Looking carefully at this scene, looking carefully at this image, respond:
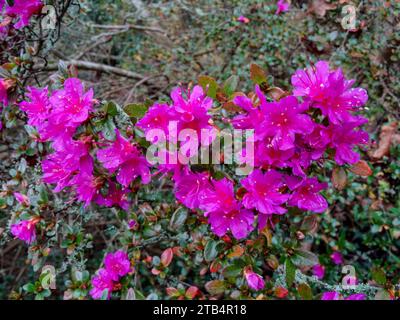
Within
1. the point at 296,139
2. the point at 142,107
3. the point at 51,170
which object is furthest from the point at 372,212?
the point at 51,170

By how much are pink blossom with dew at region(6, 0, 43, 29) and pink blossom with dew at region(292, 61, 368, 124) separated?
98cm

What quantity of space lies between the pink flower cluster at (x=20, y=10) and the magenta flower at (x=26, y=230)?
2.31ft

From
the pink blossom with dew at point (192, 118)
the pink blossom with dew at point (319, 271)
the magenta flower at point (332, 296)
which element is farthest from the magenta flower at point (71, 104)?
the pink blossom with dew at point (319, 271)

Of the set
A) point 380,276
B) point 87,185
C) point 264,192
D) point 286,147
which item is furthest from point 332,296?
point 87,185

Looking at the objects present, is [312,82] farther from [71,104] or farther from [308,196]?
[71,104]

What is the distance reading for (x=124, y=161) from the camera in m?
1.14

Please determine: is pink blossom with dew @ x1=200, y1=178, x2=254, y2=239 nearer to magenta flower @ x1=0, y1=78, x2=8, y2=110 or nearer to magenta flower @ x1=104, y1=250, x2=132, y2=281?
→ magenta flower @ x1=104, y1=250, x2=132, y2=281

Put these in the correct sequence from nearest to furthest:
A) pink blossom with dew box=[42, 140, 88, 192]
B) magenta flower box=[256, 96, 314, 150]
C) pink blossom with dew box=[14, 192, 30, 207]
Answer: magenta flower box=[256, 96, 314, 150]
pink blossom with dew box=[42, 140, 88, 192]
pink blossom with dew box=[14, 192, 30, 207]

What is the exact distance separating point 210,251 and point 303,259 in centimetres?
31

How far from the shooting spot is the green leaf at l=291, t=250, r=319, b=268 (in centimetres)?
129

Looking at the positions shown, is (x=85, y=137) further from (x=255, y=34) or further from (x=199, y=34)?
(x=199, y=34)

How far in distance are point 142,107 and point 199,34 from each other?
2.09 meters

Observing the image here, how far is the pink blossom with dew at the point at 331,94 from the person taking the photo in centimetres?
99

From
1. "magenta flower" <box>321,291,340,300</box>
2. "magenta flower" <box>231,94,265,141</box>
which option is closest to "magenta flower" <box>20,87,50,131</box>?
"magenta flower" <box>231,94,265,141</box>
